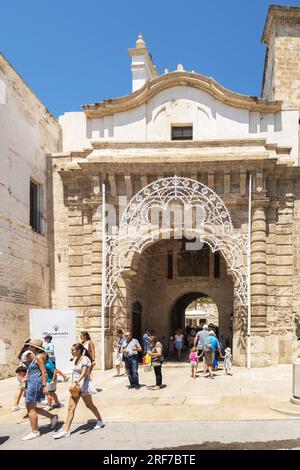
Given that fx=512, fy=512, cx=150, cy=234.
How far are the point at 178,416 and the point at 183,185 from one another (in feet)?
31.4

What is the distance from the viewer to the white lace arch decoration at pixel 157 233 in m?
16.4

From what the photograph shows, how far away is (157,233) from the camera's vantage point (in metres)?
16.9

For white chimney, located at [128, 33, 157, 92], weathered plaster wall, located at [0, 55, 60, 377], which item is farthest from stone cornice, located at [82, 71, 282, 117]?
white chimney, located at [128, 33, 157, 92]

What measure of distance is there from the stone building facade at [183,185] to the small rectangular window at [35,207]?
1.29 feet

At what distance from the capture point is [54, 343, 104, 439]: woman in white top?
7.23 metres

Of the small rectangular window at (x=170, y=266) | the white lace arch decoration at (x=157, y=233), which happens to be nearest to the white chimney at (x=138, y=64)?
the white lace arch decoration at (x=157, y=233)

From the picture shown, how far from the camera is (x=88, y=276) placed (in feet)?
55.4

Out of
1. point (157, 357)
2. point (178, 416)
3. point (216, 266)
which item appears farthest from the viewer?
point (216, 266)

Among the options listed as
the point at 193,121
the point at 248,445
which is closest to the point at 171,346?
the point at 193,121

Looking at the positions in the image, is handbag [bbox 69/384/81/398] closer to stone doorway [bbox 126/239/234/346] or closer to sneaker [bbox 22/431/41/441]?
sneaker [bbox 22/431/41/441]

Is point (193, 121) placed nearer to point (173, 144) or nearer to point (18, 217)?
point (173, 144)

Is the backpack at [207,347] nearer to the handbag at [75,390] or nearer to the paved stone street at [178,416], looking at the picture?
the paved stone street at [178,416]

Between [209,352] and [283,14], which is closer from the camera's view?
[209,352]

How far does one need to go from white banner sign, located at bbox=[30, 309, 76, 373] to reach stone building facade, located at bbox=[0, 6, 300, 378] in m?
2.54
